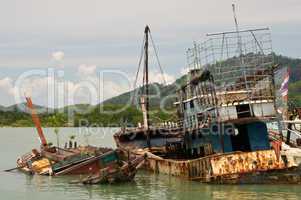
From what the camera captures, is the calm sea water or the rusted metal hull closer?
the calm sea water

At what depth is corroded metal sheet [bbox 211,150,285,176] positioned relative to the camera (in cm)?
2584

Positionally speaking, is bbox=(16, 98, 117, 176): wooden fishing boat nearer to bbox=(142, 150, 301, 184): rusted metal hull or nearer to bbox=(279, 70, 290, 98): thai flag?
bbox=(142, 150, 301, 184): rusted metal hull

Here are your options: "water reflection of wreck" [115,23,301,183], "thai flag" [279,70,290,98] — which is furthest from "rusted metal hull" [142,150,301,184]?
"thai flag" [279,70,290,98]

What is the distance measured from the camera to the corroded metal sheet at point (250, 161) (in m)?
25.8

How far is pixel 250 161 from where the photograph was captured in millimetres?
25875

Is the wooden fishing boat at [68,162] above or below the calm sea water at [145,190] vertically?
above

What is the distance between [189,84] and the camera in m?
31.3

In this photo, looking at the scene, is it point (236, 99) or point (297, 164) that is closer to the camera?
point (297, 164)

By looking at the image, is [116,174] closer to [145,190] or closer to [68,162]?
[145,190]

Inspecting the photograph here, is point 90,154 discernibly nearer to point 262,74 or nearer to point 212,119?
point 212,119

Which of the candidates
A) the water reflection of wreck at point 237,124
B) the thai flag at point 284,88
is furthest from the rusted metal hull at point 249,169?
the thai flag at point 284,88

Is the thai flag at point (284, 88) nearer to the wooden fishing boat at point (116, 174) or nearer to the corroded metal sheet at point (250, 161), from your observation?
the corroded metal sheet at point (250, 161)

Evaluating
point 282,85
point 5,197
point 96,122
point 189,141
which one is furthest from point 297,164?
point 96,122

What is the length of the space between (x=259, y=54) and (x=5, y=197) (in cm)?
1509
